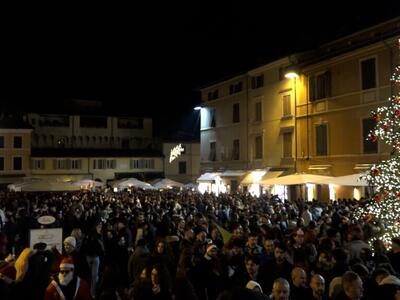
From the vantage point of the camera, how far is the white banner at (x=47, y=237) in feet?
32.4

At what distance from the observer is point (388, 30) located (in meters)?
22.7

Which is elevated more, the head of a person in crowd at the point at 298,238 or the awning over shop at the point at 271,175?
the awning over shop at the point at 271,175

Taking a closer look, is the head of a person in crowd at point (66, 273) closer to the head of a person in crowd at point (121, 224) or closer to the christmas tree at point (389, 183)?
the head of a person in crowd at point (121, 224)

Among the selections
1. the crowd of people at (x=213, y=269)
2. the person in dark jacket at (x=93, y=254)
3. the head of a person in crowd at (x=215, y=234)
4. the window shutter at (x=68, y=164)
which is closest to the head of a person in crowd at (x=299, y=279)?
the crowd of people at (x=213, y=269)

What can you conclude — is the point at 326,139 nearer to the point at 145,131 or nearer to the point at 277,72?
the point at 277,72

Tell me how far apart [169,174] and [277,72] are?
116 ft

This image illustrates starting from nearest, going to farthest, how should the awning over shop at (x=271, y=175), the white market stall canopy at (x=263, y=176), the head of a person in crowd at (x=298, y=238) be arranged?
the head of a person in crowd at (x=298, y=238) → the awning over shop at (x=271, y=175) → the white market stall canopy at (x=263, y=176)

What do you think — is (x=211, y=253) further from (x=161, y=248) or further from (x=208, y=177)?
(x=208, y=177)

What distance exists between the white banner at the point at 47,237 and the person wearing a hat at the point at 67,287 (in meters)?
4.26

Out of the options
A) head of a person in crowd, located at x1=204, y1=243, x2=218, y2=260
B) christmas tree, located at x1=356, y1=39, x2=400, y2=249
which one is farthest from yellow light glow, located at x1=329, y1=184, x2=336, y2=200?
head of a person in crowd, located at x1=204, y1=243, x2=218, y2=260

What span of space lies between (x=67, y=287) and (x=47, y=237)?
4.60 meters

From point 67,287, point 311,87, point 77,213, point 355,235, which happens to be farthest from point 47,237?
point 311,87

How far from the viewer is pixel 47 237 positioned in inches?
394

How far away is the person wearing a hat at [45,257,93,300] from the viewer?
5578 millimetres
